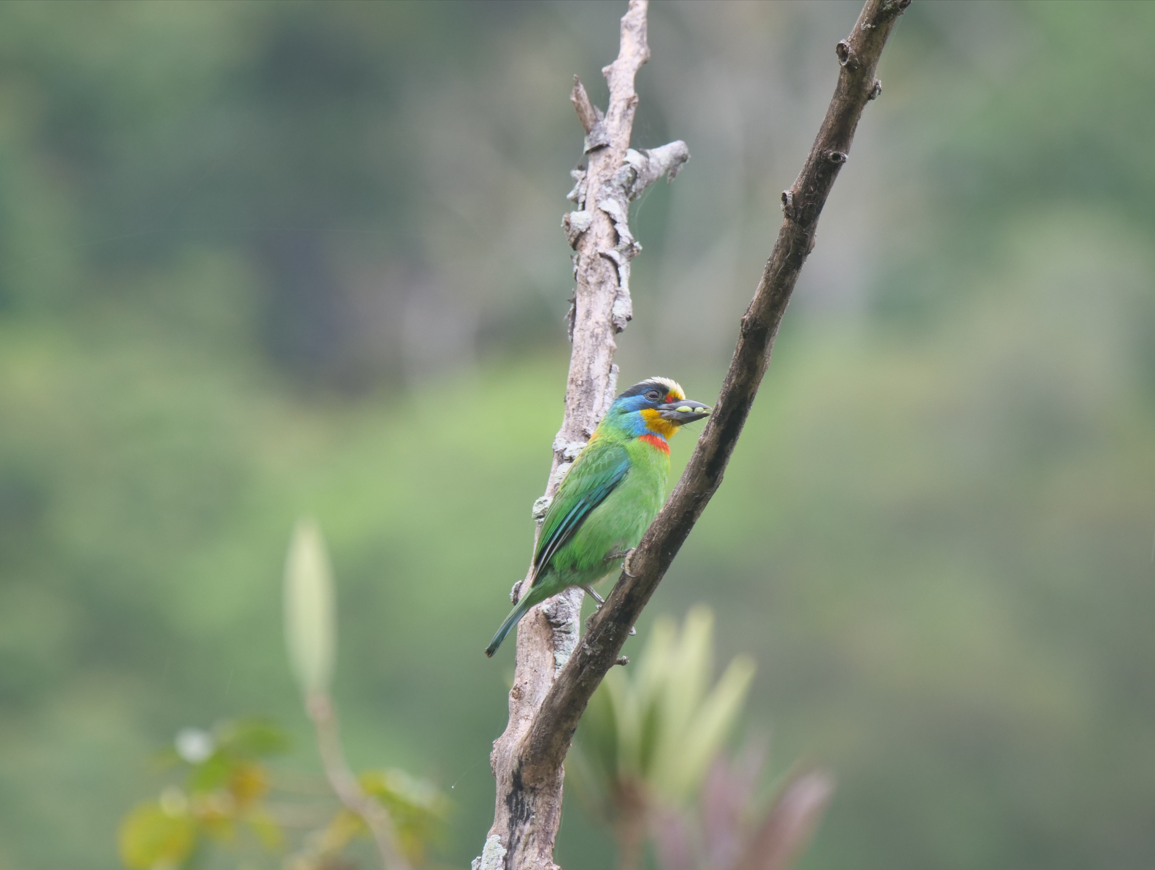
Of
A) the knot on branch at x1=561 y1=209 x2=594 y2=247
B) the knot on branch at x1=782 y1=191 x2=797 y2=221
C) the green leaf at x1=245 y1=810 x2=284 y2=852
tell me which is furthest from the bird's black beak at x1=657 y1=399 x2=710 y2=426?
the knot on branch at x1=782 y1=191 x2=797 y2=221

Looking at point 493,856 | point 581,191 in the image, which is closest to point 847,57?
point 493,856

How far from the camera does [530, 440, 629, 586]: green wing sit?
8.32 feet

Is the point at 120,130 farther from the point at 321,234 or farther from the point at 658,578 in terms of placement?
the point at 658,578

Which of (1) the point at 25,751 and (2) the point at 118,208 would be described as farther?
(2) the point at 118,208

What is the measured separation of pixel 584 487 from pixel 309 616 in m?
0.64

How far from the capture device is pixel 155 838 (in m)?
2.50

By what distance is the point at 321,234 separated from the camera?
38.7 ft

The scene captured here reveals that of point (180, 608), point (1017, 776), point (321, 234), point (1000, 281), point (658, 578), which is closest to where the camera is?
point (658, 578)

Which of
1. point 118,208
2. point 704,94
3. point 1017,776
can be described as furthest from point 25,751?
point 704,94

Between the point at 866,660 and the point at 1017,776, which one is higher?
the point at 866,660

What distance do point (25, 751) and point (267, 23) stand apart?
8.38 metres

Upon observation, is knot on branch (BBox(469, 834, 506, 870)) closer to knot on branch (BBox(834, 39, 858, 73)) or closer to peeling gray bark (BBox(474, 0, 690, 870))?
peeling gray bark (BBox(474, 0, 690, 870))

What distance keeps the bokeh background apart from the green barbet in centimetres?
422

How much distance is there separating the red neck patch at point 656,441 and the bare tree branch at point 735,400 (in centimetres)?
98
